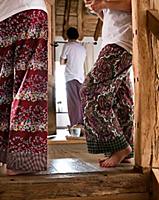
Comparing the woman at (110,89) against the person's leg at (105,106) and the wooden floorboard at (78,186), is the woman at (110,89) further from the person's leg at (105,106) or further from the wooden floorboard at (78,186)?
the wooden floorboard at (78,186)

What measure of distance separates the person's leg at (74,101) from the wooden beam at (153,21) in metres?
3.22

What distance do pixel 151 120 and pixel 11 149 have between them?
0.55 metres

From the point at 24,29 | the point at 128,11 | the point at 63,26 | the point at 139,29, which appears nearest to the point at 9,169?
the point at 24,29

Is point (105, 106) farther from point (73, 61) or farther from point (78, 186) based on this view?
point (73, 61)

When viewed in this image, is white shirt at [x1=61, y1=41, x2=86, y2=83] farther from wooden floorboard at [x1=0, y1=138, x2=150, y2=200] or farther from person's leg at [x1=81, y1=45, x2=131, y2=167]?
wooden floorboard at [x1=0, y1=138, x2=150, y2=200]

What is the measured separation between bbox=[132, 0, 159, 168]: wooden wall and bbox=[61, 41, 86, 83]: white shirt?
3.20 metres

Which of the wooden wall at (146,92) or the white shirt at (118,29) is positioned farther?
the white shirt at (118,29)

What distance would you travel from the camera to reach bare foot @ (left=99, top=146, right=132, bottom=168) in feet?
5.85

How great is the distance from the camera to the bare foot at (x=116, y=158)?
1.78 m

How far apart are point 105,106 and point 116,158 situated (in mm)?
246

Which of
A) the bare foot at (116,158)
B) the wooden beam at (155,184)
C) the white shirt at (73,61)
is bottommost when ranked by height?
the wooden beam at (155,184)

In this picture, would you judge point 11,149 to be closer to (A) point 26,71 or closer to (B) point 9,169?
(B) point 9,169

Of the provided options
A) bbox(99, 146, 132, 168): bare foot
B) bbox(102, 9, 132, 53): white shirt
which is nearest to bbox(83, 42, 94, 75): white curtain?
bbox(102, 9, 132, 53): white shirt

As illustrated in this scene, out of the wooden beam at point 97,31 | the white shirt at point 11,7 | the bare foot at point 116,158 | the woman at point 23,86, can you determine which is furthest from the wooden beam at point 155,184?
the wooden beam at point 97,31
